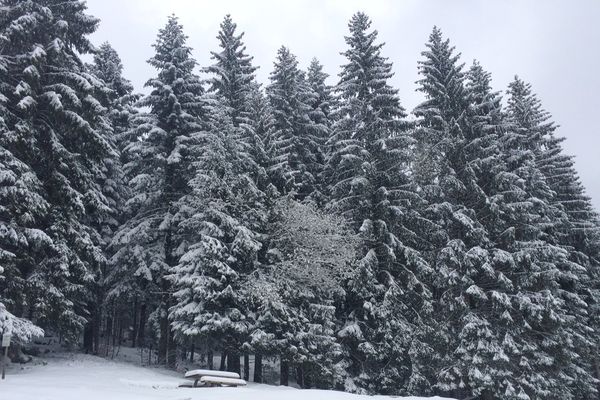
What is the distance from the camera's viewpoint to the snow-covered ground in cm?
1205

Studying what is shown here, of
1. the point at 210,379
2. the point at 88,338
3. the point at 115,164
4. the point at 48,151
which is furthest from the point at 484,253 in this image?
the point at 88,338

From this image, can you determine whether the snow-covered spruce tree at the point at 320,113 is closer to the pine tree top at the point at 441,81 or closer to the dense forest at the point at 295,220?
the dense forest at the point at 295,220

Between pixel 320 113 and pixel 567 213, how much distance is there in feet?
60.9

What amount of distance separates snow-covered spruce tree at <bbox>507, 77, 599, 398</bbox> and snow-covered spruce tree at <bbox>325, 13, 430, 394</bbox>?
29.1 ft

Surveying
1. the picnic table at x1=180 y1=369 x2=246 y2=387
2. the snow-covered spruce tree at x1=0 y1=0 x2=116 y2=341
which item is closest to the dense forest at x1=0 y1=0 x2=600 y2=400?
the snow-covered spruce tree at x1=0 y1=0 x2=116 y2=341

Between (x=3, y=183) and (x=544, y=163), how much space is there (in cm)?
3225

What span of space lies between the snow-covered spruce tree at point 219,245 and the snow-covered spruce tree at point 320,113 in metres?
5.90

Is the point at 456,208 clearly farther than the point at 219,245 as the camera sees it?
Yes

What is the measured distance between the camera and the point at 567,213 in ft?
111

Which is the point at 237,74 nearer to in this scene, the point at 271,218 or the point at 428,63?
the point at 271,218

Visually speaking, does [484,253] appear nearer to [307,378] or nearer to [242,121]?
[307,378]

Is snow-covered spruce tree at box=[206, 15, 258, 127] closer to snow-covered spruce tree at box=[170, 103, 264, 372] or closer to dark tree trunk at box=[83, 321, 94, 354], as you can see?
snow-covered spruce tree at box=[170, 103, 264, 372]

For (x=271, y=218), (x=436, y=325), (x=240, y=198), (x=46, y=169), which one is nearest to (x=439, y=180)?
(x=436, y=325)

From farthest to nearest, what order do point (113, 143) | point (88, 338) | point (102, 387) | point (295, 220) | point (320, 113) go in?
1. point (320, 113)
2. point (113, 143)
3. point (88, 338)
4. point (295, 220)
5. point (102, 387)
